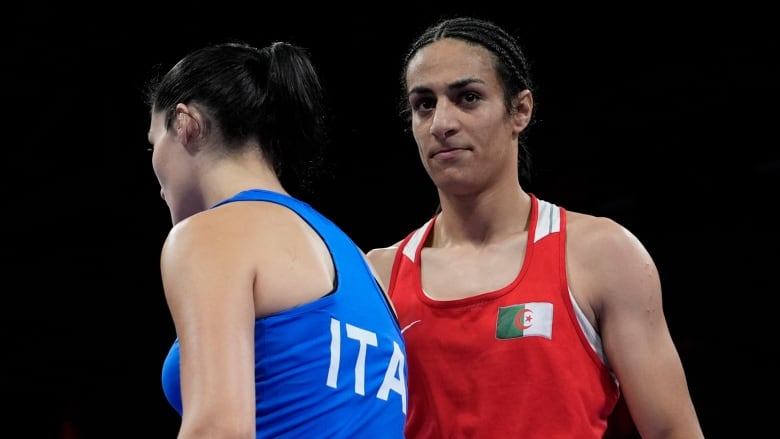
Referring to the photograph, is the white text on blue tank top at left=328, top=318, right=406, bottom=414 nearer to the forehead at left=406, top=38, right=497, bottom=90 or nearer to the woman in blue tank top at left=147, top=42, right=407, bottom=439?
the woman in blue tank top at left=147, top=42, right=407, bottom=439

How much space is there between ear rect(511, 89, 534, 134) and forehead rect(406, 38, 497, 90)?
91 mm

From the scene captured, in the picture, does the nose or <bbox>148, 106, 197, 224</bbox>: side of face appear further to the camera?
the nose

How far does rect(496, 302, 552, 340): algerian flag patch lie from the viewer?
178 cm

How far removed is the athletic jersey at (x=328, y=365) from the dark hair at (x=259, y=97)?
0.15 meters

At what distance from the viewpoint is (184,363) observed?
3.85 ft

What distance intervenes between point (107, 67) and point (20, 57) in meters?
0.40

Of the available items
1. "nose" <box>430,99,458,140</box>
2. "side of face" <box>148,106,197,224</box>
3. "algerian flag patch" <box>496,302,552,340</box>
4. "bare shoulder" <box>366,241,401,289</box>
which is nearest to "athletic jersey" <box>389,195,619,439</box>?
"algerian flag patch" <box>496,302,552,340</box>

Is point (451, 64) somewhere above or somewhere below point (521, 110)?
above

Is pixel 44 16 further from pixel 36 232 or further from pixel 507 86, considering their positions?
pixel 507 86

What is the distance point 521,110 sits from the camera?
2043 mm

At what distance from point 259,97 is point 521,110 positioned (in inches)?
29.9

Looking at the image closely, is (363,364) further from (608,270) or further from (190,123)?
(608,270)

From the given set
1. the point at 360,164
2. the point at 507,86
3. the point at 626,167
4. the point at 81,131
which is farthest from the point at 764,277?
the point at 81,131

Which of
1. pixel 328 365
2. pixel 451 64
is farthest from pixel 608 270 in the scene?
pixel 328 365
